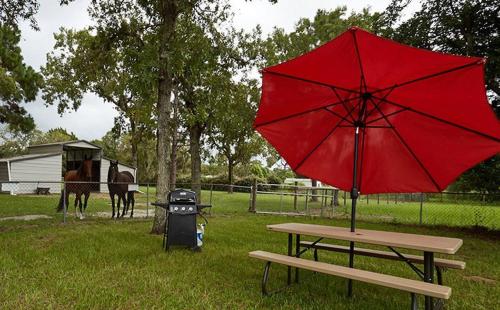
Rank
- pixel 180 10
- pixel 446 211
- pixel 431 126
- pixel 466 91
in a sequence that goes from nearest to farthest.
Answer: pixel 466 91, pixel 431 126, pixel 180 10, pixel 446 211

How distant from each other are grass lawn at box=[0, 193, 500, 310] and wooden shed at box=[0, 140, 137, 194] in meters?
19.3

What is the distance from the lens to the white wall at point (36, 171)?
25.7 meters

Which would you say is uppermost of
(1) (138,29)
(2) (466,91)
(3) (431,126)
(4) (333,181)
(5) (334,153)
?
(1) (138,29)

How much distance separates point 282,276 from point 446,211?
13.3 m

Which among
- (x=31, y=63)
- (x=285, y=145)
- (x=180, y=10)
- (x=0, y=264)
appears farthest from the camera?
(x=31, y=63)

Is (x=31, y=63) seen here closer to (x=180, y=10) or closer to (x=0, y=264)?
(x=180, y=10)

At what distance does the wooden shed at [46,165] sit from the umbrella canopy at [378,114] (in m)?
25.2

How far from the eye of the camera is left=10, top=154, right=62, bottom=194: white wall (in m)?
25.7

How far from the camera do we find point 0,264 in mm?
5820

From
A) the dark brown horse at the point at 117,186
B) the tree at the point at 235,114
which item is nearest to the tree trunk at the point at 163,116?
the dark brown horse at the point at 117,186

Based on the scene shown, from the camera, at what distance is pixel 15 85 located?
24.5 m

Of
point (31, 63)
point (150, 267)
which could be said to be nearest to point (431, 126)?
point (150, 267)

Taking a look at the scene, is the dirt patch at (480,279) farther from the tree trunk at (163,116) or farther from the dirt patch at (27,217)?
the dirt patch at (27,217)

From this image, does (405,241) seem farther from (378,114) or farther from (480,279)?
(480,279)
